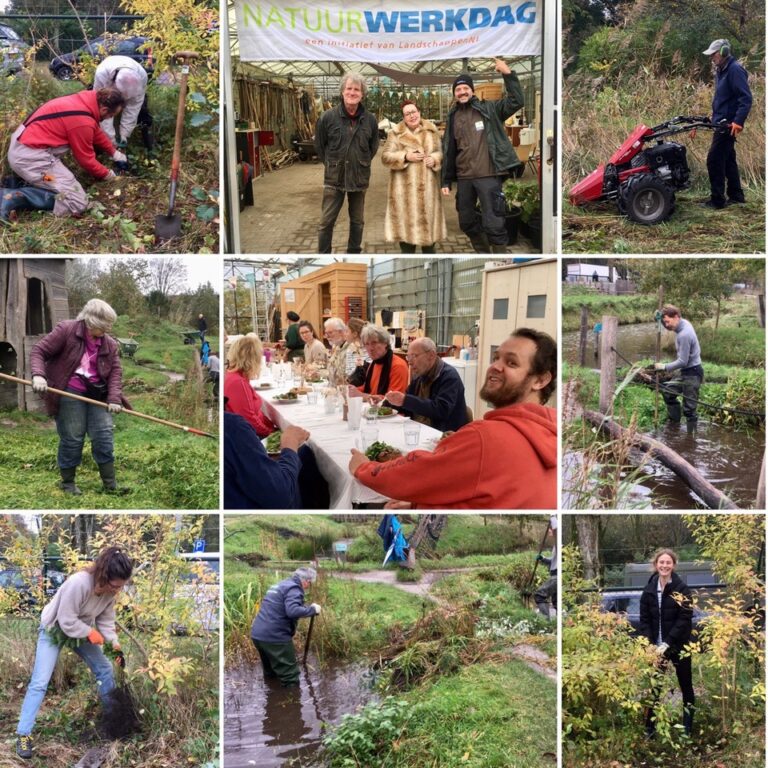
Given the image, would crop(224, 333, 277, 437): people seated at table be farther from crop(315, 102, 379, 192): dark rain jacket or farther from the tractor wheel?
the tractor wheel

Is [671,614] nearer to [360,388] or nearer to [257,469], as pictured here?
[360,388]

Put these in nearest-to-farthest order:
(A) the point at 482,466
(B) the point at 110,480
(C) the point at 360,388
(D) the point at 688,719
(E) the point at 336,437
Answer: (A) the point at 482,466 < (E) the point at 336,437 < (C) the point at 360,388 < (D) the point at 688,719 < (B) the point at 110,480

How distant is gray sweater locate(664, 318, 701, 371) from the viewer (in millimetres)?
3852

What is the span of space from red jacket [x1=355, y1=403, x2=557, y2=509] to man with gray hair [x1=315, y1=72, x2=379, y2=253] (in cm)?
126

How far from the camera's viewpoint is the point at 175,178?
155 inches

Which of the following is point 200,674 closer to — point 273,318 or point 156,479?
point 156,479

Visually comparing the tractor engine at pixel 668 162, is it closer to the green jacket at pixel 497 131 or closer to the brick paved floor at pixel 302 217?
the green jacket at pixel 497 131

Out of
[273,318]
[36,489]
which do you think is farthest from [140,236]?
[36,489]

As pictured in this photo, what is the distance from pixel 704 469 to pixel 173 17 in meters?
3.69

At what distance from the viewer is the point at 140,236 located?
3951 mm

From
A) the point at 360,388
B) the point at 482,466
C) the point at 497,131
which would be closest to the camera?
the point at 482,466

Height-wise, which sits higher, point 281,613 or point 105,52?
point 105,52

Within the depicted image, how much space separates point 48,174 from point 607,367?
123 inches

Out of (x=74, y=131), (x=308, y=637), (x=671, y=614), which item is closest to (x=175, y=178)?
(x=74, y=131)
